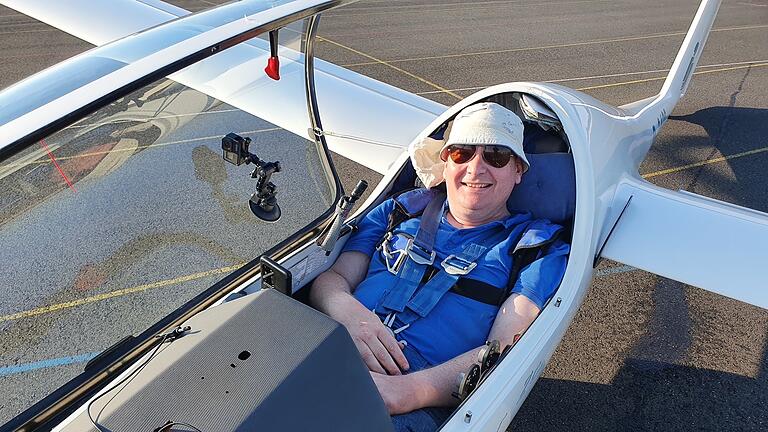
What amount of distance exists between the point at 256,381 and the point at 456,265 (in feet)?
3.70

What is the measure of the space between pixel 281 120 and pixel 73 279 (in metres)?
1.45

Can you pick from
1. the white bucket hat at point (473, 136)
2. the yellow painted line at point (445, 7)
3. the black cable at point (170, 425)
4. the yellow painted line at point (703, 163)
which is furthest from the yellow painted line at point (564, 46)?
the black cable at point (170, 425)

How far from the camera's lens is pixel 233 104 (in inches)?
95.1

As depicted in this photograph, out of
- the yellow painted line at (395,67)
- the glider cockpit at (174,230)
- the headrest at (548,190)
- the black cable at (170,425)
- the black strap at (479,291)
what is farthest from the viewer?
the yellow painted line at (395,67)

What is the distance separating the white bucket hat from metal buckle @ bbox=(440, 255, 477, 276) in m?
0.45

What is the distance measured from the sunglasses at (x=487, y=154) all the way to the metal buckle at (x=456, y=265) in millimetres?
410

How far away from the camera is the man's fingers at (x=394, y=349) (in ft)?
7.14

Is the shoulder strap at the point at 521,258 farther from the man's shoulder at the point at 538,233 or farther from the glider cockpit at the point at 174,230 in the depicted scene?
the glider cockpit at the point at 174,230

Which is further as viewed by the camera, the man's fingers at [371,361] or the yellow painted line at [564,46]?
the yellow painted line at [564,46]

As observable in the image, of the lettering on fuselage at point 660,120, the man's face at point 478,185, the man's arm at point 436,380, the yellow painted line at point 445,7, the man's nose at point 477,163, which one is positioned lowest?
the yellow painted line at point 445,7

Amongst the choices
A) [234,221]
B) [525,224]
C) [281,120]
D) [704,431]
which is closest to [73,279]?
[234,221]

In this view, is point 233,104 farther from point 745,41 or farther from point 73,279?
point 745,41

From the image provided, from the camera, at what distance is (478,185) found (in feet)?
8.40

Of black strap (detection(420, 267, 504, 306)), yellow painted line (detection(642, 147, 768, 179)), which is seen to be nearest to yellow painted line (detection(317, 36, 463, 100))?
yellow painted line (detection(642, 147, 768, 179))
